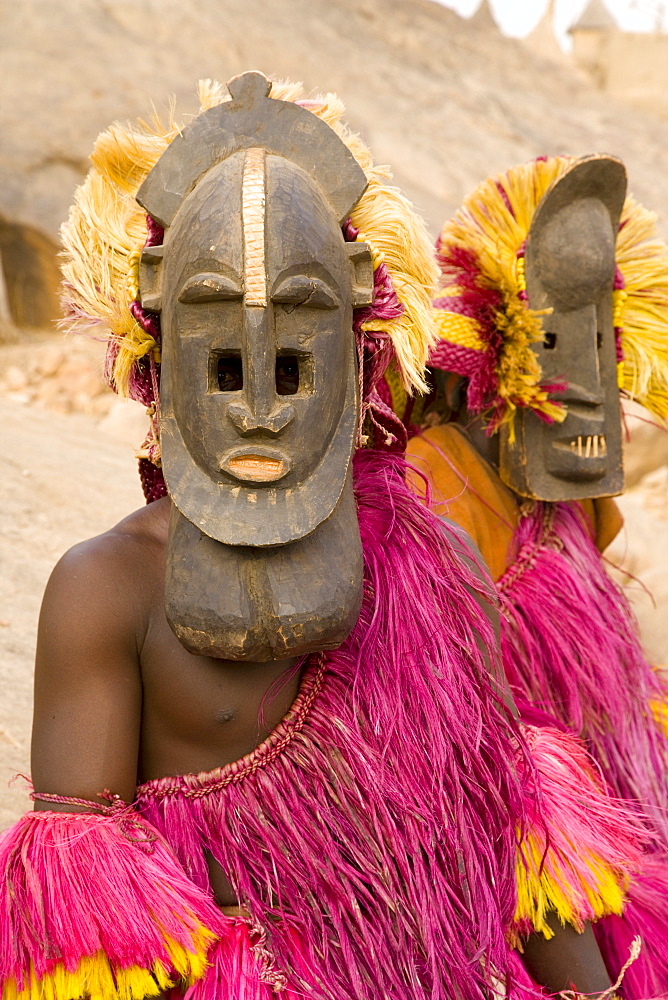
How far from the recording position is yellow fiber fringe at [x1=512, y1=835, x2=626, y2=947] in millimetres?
1673

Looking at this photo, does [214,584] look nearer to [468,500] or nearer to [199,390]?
[199,390]

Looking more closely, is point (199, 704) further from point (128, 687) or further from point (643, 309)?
point (643, 309)

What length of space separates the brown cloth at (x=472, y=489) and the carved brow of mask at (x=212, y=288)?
1002mm

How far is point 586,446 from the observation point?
2342 millimetres

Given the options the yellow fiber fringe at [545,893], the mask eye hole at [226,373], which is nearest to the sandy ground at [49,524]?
the mask eye hole at [226,373]

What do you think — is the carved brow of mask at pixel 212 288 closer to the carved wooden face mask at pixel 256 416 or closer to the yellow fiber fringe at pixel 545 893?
the carved wooden face mask at pixel 256 416

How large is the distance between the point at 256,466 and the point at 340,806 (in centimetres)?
53

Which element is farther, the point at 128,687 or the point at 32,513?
the point at 32,513

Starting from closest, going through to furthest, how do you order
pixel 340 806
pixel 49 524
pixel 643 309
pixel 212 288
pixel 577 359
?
pixel 212 288 → pixel 340 806 → pixel 577 359 → pixel 643 309 → pixel 49 524

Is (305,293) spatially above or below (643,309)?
below

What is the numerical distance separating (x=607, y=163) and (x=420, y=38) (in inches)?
348

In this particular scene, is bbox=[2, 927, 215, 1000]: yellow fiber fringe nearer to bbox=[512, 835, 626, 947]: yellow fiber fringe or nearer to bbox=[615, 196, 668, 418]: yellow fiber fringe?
bbox=[512, 835, 626, 947]: yellow fiber fringe

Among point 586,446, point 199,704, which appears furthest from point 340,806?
point 586,446

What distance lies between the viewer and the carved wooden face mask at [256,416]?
4.41 feet
